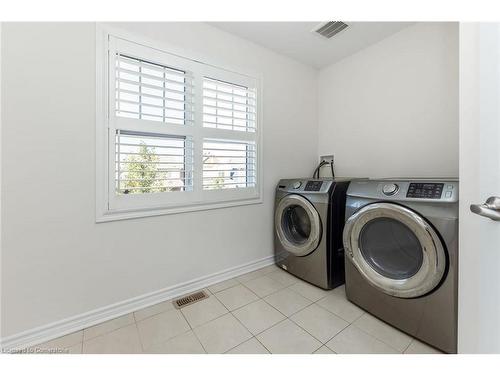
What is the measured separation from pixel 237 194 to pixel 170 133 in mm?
750

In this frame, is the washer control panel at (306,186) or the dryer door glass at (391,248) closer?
the dryer door glass at (391,248)

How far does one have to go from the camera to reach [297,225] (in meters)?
1.99

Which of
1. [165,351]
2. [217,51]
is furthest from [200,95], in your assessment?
[165,351]

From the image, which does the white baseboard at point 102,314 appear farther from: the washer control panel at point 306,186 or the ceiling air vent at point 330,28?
the ceiling air vent at point 330,28

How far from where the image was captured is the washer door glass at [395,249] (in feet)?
3.57

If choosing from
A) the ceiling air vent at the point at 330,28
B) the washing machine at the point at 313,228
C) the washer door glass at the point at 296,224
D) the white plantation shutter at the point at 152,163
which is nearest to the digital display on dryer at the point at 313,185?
the washing machine at the point at 313,228

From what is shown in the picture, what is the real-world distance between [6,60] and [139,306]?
161cm

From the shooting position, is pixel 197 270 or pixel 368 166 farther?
pixel 368 166

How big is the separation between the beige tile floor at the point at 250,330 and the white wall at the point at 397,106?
1256 mm

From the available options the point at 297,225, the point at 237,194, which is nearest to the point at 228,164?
the point at 237,194

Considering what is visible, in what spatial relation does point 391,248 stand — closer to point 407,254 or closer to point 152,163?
point 407,254

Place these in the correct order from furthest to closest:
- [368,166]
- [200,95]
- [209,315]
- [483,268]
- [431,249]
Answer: [368,166] → [200,95] → [209,315] → [431,249] → [483,268]

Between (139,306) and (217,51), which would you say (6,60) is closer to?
(217,51)

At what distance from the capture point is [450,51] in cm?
154
